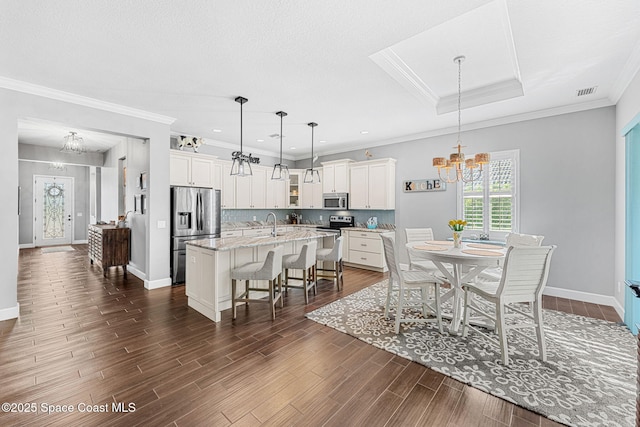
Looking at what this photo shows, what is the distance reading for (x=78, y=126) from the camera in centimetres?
376

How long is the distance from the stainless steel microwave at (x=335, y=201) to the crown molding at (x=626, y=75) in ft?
14.6

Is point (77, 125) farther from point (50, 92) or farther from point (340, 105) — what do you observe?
point (340, 105)

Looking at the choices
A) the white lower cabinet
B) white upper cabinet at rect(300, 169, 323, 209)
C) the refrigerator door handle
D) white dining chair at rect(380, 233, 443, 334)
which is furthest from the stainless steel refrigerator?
white dining chair at rect(380, 233, 443, 334)

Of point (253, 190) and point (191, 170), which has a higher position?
point (191, 170)

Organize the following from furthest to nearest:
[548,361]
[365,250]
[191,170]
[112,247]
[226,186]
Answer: [226,186] → [365,250] → [191,170] → [112,247] → [548,361]

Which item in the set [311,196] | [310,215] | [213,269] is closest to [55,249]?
[310,215]

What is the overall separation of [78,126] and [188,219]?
1.98 metres

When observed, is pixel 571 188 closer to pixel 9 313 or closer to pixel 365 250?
pixel 365 250

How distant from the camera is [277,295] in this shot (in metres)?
3.76

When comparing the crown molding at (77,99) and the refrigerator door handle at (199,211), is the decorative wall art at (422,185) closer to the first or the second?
the refrigerator door handle at (199,211)

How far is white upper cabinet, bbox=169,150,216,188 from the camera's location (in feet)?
16.9

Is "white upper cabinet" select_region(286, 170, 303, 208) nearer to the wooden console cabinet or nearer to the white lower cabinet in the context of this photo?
the white lower cabinet

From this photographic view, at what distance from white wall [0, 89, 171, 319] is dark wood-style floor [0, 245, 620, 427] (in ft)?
2.44

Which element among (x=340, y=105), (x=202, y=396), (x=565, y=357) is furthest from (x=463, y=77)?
(x=202, y=396)
